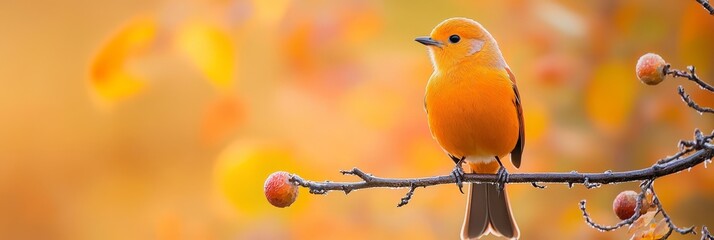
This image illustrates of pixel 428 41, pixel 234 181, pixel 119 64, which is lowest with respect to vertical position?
pixel 234 181

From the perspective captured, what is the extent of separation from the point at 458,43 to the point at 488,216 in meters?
0.33

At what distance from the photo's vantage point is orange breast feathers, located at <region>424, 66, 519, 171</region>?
1396 millimetres

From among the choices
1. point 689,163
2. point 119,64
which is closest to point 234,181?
point 119,64

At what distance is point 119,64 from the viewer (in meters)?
2.67

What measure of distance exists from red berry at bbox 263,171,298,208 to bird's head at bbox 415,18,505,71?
0.43 m

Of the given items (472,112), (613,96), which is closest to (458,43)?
(472,112)

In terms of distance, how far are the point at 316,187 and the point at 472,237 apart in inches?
21.4

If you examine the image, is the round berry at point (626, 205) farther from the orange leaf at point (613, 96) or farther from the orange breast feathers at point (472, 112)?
the orange leaf at point (613, 96)

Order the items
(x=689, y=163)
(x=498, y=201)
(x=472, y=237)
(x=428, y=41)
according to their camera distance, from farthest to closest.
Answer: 1. (x=498, y=201)
2. (x=472, y=237)
3. (x=428, y=41)
4. (x=689, y=163)

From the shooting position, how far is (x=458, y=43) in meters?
1.44

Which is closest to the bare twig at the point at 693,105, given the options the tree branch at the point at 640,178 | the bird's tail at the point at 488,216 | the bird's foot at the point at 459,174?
the tree branch at the point at 640,178

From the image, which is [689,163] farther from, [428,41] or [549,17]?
[549,17]

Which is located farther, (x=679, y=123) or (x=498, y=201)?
(x=679, y=123)

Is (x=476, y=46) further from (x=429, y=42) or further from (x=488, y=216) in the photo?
(x=488, y=216)
